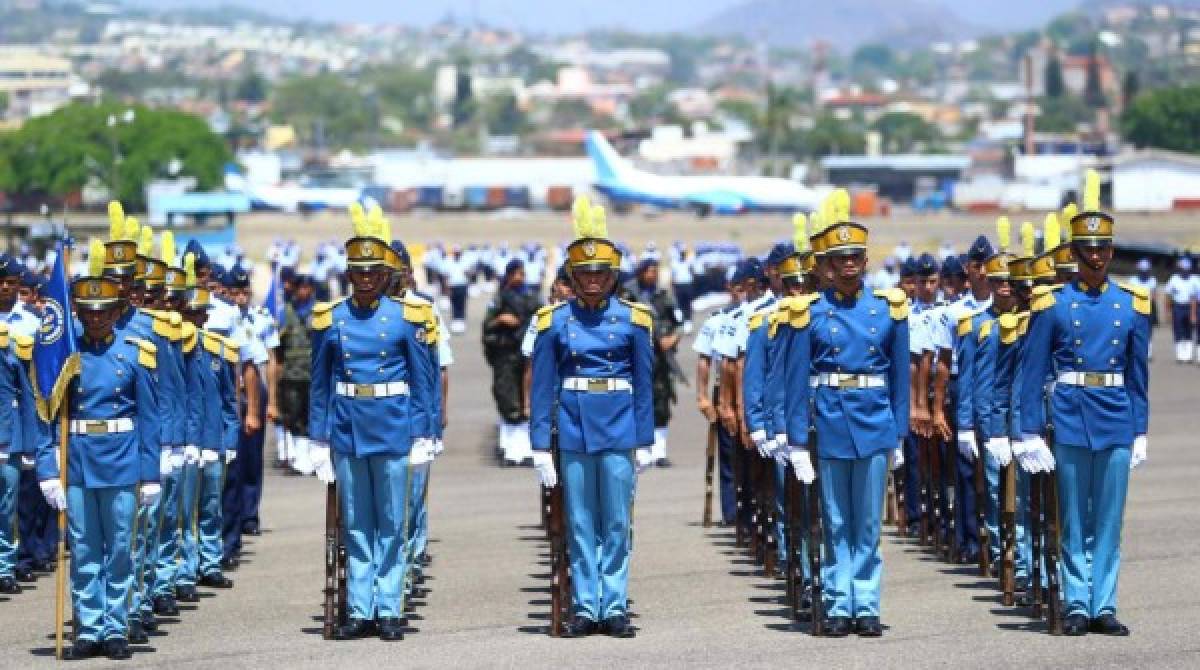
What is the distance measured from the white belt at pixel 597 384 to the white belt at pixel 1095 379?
218cm

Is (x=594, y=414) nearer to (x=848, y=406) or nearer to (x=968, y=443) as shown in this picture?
(x=848, y=406)

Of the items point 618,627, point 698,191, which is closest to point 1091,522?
point 618,627

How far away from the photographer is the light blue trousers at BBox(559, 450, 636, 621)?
13906 millimetres

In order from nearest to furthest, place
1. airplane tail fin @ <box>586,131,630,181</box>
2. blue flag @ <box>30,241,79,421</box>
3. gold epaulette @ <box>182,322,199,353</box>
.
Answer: blue flag @ <box>30,241,79,421</box>
gold epaulette @ <box>182,322,199,353</box>
airplane tail fin @ <box>586,131,630,181</box>

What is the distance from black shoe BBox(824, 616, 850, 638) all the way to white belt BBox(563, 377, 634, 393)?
1523 mm

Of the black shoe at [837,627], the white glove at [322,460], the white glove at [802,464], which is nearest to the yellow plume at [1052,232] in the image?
the white glove at [802,464]

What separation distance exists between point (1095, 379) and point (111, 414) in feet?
15.6

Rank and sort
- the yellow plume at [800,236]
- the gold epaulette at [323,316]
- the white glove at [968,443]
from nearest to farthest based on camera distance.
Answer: the gold epaulette at [323,316]
the white glove at [968,443]
the yellow plume at [800,236]

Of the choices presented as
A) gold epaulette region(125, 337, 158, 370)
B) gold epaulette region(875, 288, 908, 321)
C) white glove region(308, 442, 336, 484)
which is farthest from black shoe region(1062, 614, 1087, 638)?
gold epaulette region(125, 337, 158, 370)

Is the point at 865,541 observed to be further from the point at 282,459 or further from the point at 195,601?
the point at 282,459

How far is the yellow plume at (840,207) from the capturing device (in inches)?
541

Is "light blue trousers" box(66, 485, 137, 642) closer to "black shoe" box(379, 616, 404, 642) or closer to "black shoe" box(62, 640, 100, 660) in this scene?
"black shoe" box(62, 640, 100, 660)

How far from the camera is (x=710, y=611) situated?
14.8m

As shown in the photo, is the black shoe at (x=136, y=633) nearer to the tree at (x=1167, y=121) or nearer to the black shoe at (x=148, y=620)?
the black shoe at (x=148, y=620)
